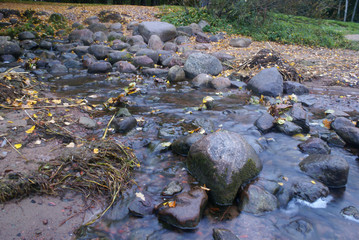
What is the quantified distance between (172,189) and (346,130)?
10.8 ft

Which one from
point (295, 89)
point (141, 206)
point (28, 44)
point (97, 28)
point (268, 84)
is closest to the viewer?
point (141, 206)

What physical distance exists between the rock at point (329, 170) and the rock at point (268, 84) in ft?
11.5

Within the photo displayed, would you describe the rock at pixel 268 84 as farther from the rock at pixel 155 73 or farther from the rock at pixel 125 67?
the rock at pixel 125 67

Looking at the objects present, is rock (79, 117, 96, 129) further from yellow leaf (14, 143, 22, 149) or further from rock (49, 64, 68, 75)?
rock (49, 64, 68, 75)

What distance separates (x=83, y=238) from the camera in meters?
2.47

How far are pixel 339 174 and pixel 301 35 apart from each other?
42.2 feet

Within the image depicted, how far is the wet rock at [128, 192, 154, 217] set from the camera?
110 inches

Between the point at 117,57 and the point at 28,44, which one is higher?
the point at 28,44

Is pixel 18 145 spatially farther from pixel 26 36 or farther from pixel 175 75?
Result: pixel 26 36

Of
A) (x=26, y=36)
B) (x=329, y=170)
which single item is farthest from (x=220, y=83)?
(x=26, y=36)

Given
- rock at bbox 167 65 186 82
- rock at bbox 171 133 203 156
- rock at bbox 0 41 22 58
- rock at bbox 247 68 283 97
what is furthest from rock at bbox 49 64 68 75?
rock at bbox 171 133 203 156

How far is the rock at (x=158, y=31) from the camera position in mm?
12352

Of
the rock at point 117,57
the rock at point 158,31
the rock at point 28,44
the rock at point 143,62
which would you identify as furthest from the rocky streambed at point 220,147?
the rock at point 158,31

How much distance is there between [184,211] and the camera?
107 inches
